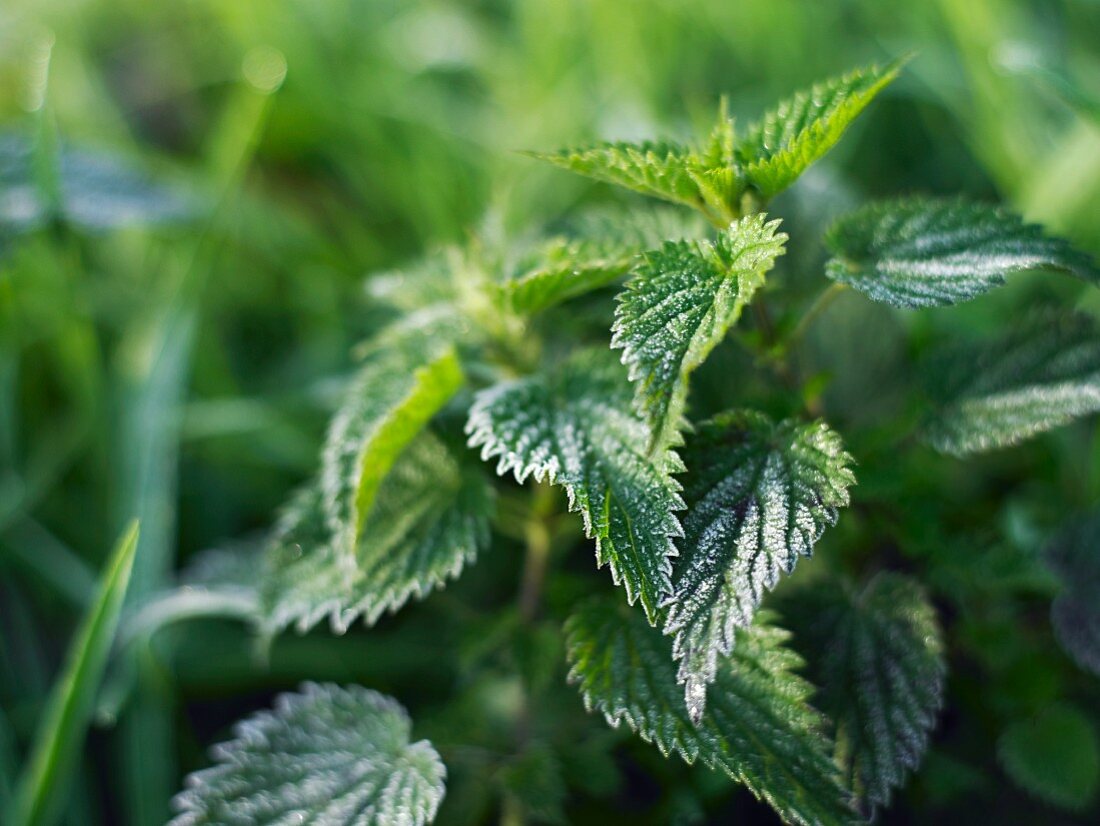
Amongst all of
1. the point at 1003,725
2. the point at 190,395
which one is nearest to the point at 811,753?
the point at 1003,725

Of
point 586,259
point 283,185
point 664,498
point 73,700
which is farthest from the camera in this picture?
point 283,185

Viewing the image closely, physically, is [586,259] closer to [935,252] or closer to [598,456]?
[598,456]

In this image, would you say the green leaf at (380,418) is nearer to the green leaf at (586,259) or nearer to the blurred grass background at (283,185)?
the green leaf at (586,259)

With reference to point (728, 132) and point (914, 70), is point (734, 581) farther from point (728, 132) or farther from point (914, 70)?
point (914, 70)

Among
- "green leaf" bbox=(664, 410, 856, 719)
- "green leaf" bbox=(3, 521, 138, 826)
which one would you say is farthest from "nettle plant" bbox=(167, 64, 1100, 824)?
"green leaf" bbox=(3, 521, 138, 826)

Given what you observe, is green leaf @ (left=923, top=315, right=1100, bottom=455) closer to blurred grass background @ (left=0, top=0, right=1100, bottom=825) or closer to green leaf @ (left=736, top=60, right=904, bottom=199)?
blurred grass background @ (left=0, top=0, right=1100, bottom=825)

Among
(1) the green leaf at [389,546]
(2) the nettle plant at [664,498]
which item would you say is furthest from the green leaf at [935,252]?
(1) the green leaf at [389,546]

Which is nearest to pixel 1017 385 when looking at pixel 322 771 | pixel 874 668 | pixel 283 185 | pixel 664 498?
pixel 874 668
